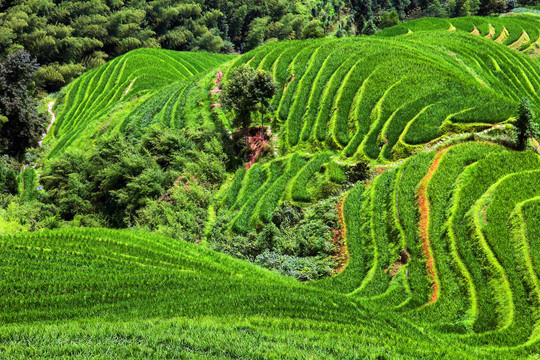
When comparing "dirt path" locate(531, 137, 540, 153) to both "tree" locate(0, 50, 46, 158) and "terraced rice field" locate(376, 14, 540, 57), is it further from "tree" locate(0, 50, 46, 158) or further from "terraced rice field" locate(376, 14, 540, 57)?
"tree" locate(0, 50, 46, 158)

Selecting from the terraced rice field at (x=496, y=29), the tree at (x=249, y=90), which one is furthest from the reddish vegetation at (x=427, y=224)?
the terraced rice field at (x=496, y=29)

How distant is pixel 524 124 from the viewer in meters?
17.8

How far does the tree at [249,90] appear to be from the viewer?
85.8 ft

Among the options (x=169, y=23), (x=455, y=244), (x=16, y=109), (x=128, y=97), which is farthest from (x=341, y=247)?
(x=169, y=23)

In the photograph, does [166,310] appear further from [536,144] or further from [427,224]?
[536,144]

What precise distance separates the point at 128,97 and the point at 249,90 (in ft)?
83.6

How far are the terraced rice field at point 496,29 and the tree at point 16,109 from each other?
44125 millimetres

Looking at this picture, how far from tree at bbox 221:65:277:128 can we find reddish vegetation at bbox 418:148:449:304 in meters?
12.3

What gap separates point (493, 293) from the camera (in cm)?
1265

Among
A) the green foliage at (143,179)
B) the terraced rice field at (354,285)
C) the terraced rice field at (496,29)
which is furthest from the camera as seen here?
the terraced rice field at (496,29)

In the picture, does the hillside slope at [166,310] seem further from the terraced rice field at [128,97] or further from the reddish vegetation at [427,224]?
the terraced rice field at [128,97]

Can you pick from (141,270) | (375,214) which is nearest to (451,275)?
(375,214)

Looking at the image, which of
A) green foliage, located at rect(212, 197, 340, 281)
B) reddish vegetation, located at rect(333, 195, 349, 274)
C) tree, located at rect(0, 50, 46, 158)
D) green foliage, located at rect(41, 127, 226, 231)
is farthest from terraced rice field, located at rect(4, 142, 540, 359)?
tree, located at rect(0, 50, 46, 158)

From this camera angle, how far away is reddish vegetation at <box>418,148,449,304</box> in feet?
45.2
